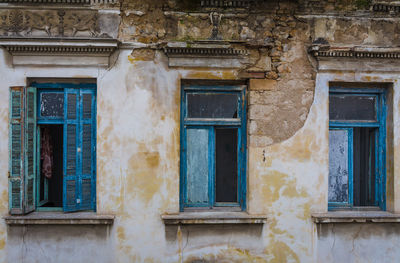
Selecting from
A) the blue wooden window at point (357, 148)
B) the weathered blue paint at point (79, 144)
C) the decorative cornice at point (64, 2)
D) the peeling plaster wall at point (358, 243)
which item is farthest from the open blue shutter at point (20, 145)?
the blue wooden window at point (357, 148)

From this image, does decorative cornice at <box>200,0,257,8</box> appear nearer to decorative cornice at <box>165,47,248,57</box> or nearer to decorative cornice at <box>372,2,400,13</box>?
decorative cornice at <box>165,47,248,57</box>

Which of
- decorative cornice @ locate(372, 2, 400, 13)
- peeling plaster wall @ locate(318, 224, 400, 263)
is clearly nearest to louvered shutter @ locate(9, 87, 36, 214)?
peeling plaster wall @ locate(318, 224, 400, 263)

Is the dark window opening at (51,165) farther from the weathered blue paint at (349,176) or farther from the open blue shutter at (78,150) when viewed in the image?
the weathered blue paint at (349,176)

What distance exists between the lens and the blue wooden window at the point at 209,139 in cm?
450

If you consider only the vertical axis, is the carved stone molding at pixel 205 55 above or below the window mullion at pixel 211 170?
above

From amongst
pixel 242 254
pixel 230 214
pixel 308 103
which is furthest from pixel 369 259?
pixel 308 103

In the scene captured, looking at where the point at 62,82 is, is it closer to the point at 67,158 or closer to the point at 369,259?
the point at 67,158

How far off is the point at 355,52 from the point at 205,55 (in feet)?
6.86

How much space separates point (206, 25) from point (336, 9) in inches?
74.1

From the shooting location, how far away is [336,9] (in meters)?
4.45

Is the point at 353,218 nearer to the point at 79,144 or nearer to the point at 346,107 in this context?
the point at 346,107

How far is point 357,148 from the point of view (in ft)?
15.4

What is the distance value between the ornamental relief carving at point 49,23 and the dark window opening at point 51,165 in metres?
1.31

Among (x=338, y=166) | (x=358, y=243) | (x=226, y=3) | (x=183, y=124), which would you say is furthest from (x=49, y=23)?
(x=358, y=243)
